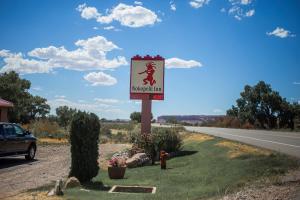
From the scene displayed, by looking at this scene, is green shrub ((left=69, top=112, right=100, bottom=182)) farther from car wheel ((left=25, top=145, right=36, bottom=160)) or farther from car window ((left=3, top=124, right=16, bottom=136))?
car wheel ((left=25, top=145, right=36, bottom=160))

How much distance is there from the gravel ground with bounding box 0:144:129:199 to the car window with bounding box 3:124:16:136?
126 cm

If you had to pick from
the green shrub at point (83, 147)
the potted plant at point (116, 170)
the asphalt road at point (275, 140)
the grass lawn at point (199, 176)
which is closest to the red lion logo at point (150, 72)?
the asphalt road at point (275, 140)

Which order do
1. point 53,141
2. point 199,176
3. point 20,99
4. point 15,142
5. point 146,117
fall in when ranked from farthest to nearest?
point 20,99 < point 53,141 < point 146,117 < point 15,142 < point 199,176

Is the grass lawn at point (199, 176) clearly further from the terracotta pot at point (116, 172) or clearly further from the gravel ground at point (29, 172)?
the gravel ground at point (29, 172)

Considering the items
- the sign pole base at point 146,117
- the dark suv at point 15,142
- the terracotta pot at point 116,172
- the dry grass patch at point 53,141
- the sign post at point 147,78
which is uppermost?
the sign post at point 147,78

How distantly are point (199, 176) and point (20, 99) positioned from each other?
164 feet

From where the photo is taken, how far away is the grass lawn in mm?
10094

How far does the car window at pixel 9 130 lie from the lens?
56.8ft

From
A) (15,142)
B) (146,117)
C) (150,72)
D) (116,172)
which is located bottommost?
(116,172)

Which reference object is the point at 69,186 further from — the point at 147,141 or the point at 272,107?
the point at 272,107

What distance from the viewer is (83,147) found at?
1230 cm

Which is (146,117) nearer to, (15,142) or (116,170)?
(15,142)

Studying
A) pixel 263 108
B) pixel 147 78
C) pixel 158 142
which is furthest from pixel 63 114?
pixel 158 142

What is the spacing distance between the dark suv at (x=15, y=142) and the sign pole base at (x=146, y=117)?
565 centimetres
